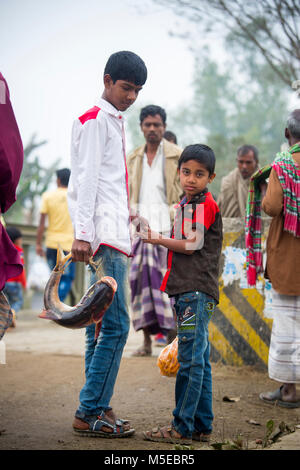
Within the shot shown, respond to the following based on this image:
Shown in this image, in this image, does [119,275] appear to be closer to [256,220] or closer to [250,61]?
[256,220]

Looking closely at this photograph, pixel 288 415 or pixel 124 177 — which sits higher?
→ pixel 124 177

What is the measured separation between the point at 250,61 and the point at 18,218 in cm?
2666

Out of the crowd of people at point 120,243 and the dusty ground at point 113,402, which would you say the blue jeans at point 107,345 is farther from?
the dusty ground at point 113,402

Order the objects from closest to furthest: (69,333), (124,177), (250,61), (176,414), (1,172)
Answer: (1,172)
(176,414)
(124,177)
(69,333)
(250,61)

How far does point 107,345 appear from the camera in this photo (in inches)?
119

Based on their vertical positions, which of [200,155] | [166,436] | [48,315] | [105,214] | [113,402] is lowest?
[113,402]

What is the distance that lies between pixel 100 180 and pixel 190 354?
106 cm

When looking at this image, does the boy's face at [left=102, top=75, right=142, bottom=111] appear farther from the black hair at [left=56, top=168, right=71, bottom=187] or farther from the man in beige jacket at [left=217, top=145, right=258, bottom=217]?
the black hair at [left=56, top=168, right=71, bottom=187]

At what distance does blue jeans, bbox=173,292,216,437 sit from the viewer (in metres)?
2.93

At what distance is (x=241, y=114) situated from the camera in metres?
56.2

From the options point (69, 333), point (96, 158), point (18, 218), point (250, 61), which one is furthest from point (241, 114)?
point (96, 158)

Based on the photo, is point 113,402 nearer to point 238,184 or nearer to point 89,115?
point 89,115

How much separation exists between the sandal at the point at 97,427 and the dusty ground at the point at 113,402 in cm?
4

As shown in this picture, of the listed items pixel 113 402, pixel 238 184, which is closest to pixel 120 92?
pixel 113 402
